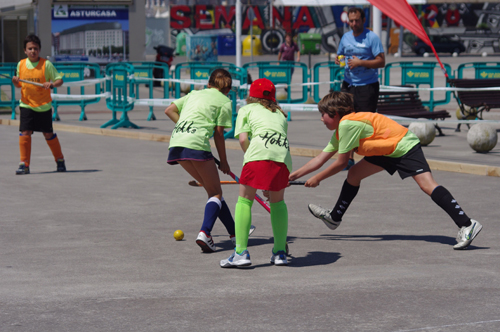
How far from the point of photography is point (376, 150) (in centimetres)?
651

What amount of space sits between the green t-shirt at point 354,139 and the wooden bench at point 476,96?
9129 mm

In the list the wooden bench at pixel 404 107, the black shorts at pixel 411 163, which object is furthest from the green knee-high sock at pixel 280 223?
the wooden bench at pixel 404 107

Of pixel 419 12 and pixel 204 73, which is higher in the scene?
pixel 419 12

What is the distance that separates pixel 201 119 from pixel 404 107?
951 centimetres

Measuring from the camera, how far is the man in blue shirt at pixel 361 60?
1009 cm

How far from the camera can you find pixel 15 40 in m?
35.0

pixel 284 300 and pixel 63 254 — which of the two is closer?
pixel 284 300

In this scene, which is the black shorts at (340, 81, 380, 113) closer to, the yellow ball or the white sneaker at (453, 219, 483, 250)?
the white sneaker at (453, 219, 483, 250)

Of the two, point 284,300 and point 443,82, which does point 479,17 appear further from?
point 284,300

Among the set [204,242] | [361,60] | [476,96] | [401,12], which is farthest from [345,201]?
[476,96]

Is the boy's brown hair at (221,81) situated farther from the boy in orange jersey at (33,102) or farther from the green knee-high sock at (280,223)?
the boy in orange jersey at (33,102)

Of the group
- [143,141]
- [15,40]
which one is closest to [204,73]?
[143,141]

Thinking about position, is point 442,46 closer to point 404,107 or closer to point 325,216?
point 404,107

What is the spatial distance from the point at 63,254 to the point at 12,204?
256cm
